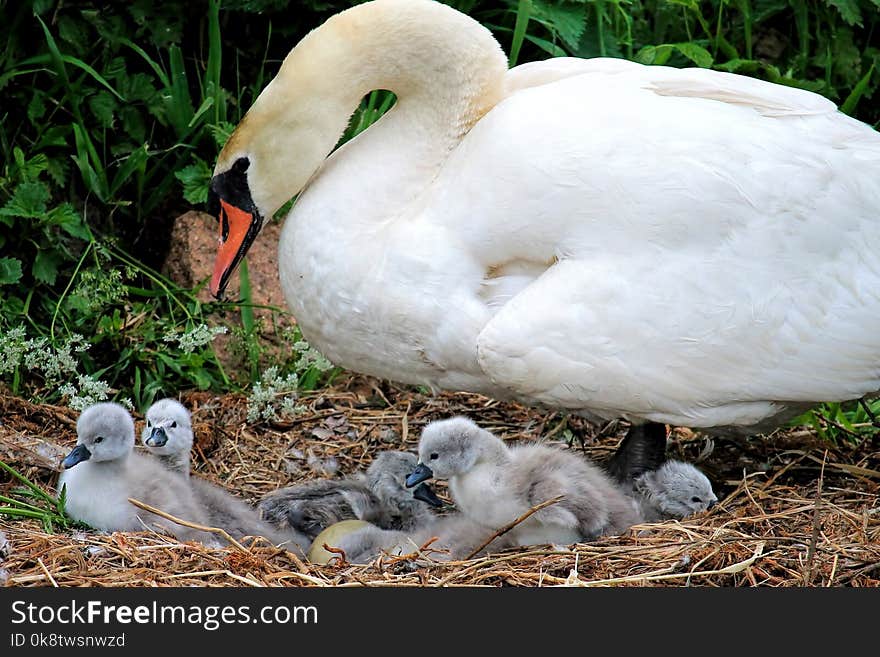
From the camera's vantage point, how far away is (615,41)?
6.95 m

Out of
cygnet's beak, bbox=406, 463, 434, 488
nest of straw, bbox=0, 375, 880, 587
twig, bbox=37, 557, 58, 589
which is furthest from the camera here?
cygnet's beak, bbox=406, 463, 434, 488

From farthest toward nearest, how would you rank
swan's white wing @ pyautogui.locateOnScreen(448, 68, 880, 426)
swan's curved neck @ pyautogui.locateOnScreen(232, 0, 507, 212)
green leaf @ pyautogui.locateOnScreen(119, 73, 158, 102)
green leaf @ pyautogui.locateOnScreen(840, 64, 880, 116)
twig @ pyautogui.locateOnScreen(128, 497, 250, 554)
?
green leaf @ pyautogui.locateOnScreen(840, 64, 880, 116) → green leaf @ pyautogui.locateOnScreen(119, 73, 158, 102) → swan's curved neck @ pyautogui.locateOnScreen(232, 0, 507, 212) → swan's white wing @ pyautogui.locateOnScreen(448, 68, 880, 426) → twig @ pyautogui.locateOnScreen(128, 497, 250, 554)

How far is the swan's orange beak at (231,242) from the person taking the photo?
495 cm

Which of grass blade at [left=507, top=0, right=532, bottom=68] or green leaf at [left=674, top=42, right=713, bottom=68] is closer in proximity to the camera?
grass blade at [left=507, top=0, right=532, bottom=68]

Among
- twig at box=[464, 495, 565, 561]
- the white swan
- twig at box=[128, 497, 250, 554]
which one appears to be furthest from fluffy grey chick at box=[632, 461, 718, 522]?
twig at box=[128, 497, 250, 554]

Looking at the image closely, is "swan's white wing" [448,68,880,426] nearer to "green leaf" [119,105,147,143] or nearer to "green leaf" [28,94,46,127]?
"green leaf" [119,105,147,143]

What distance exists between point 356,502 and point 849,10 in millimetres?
3557

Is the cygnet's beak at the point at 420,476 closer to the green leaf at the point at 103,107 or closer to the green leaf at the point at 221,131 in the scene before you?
the green leaf at the point at 221,131

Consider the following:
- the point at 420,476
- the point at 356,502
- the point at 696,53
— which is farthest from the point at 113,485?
the point at 696,53

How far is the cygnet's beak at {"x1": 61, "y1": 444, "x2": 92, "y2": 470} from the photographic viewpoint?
14.9ft

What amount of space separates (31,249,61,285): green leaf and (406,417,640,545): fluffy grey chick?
2.25 meters

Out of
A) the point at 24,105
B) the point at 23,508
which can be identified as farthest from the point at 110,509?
the point at 24,105

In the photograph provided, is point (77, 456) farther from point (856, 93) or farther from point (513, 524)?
point (856, 93)

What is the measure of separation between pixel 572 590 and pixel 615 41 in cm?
363
